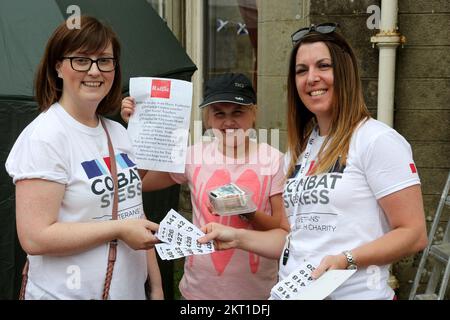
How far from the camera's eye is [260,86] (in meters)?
5.32

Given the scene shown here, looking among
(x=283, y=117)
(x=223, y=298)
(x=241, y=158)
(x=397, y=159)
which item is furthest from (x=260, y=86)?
(x=397, y=159)

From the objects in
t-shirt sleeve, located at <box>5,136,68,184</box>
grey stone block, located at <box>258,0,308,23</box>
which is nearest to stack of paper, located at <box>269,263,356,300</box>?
t-shirt sleeve, located at <box>5,136,68,184</box>

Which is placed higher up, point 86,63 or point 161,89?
point 86,63

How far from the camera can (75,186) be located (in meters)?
2.21

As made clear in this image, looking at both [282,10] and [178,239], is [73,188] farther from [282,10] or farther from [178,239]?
[282,10]

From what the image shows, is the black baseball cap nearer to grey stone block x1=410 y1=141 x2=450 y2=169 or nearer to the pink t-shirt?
the pink t-shirt

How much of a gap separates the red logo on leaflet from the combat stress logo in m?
0.41

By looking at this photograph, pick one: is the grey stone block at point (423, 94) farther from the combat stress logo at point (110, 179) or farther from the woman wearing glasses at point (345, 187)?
the combat stress logo at point (110, 179)

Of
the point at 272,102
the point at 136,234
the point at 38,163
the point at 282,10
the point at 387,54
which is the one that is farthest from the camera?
the point at 272,102

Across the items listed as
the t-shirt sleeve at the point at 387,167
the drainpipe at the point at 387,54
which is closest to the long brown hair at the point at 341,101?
the t-shirt sleeve at the point at 387,167

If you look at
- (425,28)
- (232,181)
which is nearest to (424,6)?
(425,28)

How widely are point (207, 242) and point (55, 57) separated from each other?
37.9 inches

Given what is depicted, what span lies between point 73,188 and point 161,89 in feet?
2.56
